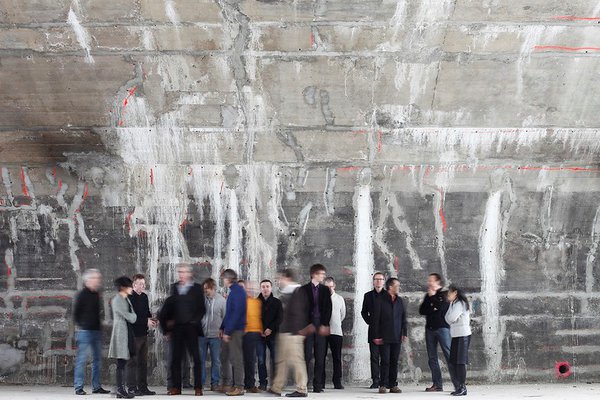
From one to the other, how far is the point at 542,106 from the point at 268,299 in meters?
4.25

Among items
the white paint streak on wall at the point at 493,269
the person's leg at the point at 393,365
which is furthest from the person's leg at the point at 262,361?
the white paint streak on wall at the point at 493,269

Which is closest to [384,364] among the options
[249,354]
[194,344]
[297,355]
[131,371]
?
[297,355]

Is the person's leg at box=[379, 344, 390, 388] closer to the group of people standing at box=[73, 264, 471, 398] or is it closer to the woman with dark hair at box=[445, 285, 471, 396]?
the group of people standing at box=[73, 264, 471, 398]

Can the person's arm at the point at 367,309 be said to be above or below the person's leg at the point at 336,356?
above

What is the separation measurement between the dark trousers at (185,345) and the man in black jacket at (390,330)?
2.24 meters

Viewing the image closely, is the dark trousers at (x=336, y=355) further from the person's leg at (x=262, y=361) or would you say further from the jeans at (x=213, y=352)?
the jeans at (x=213, y=352)

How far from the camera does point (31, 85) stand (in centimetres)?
1191

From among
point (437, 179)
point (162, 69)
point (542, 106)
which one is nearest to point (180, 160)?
point (162, 69)

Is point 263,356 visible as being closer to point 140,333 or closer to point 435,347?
point 140,333

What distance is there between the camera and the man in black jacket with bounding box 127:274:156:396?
11.4 m

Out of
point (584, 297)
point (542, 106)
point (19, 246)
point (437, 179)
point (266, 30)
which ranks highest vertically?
point (266, 30)

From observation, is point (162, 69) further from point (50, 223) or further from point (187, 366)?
point (187, 366)

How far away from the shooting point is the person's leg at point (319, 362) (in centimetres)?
1172

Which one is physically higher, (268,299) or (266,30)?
(266,30)
